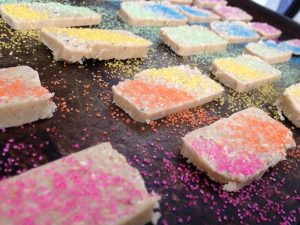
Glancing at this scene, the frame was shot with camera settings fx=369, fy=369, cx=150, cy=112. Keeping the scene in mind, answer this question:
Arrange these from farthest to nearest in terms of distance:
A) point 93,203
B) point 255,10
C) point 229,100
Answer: point 255,10, point 229,100, point 93,203

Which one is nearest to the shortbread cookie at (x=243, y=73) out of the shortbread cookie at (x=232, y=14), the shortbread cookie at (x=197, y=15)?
the shortbread cookie at (x=197, y=15)

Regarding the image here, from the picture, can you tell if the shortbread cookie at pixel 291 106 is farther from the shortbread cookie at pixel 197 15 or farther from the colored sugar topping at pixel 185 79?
the shortbread cookie at pixel 197 15

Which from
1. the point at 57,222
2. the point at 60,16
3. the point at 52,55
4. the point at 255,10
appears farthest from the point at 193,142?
the point at 255,10

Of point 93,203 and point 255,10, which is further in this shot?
point 255,10

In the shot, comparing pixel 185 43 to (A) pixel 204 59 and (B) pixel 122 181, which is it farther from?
(B) pixel 122 181

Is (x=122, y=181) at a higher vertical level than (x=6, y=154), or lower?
higher

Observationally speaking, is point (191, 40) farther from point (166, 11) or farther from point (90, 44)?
point (90, 44)

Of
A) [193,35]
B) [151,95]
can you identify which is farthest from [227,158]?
[193,35]

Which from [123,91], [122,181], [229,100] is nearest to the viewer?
[122,181]
